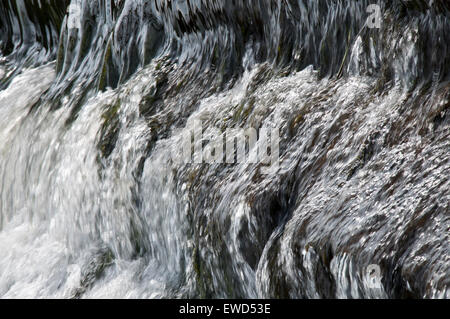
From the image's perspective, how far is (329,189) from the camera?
4.11 meters

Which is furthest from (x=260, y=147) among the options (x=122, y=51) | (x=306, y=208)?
(x=122, y=51)

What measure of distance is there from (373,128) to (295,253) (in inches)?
31.0

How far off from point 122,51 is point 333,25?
2318 millimetres

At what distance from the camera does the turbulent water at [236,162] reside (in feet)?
12.4

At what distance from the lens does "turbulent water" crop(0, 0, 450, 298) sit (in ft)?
12.4

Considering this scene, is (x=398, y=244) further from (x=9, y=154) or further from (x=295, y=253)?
(x=9, y=154)

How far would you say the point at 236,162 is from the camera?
4.95 m

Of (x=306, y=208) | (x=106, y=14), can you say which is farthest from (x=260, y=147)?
(x=106, y=14)
